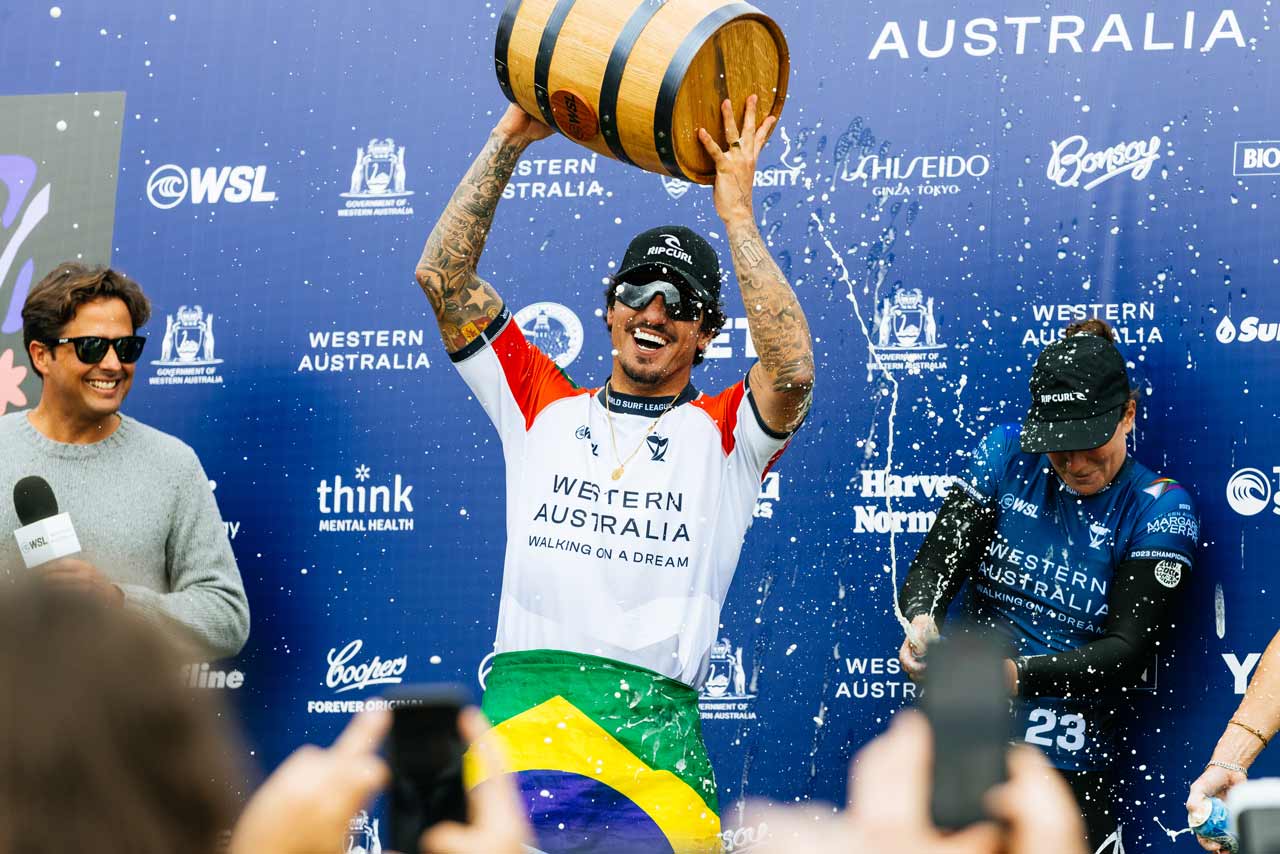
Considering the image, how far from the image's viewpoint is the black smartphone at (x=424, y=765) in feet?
2.92

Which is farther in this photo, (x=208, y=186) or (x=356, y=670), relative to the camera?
(x=208, y=186)

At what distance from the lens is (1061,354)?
3.64 m

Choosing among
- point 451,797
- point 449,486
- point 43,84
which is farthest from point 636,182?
point 451,797

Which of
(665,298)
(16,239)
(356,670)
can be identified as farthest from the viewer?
(16,239)

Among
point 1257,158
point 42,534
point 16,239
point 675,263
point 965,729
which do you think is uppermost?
point 1257,158

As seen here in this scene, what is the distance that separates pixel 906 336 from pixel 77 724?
3454mm

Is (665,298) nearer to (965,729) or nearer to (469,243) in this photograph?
(469,243)

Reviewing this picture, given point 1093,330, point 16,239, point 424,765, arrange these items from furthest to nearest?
point 16,239, point 1093,330, point 424,765

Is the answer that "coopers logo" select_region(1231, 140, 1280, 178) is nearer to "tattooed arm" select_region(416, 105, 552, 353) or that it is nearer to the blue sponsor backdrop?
the blue sponsor backdrop

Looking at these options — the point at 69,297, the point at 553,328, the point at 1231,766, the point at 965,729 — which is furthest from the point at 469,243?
the point at 965,729

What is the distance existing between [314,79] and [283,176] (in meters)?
0.31

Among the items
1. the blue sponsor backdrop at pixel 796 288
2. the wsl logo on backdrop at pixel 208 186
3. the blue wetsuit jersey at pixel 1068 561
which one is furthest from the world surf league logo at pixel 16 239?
the blue wetsuit jersey at pixel 1068 561

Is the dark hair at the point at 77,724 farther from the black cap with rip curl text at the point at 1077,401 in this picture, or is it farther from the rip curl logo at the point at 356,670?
the rip curl logo at the point at 356,670

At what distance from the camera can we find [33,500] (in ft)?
11.8
